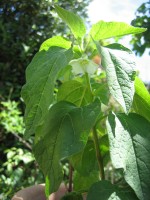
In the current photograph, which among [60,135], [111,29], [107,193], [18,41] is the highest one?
[18,41]

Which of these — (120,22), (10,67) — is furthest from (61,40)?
(10,67)

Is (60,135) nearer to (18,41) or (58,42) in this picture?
(58,42)

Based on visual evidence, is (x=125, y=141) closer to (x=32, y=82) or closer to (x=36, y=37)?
(x=32, y=82)

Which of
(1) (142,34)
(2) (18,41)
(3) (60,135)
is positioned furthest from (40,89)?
(2) (18,41)

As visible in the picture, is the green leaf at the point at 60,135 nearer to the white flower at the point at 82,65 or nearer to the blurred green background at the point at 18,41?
the white flower at the point at 82,65

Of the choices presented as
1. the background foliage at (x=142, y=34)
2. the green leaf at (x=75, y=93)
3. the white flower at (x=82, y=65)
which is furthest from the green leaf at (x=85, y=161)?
the background foliage at (x=142, y=34)

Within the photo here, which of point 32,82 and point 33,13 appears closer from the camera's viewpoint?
point 32,82
